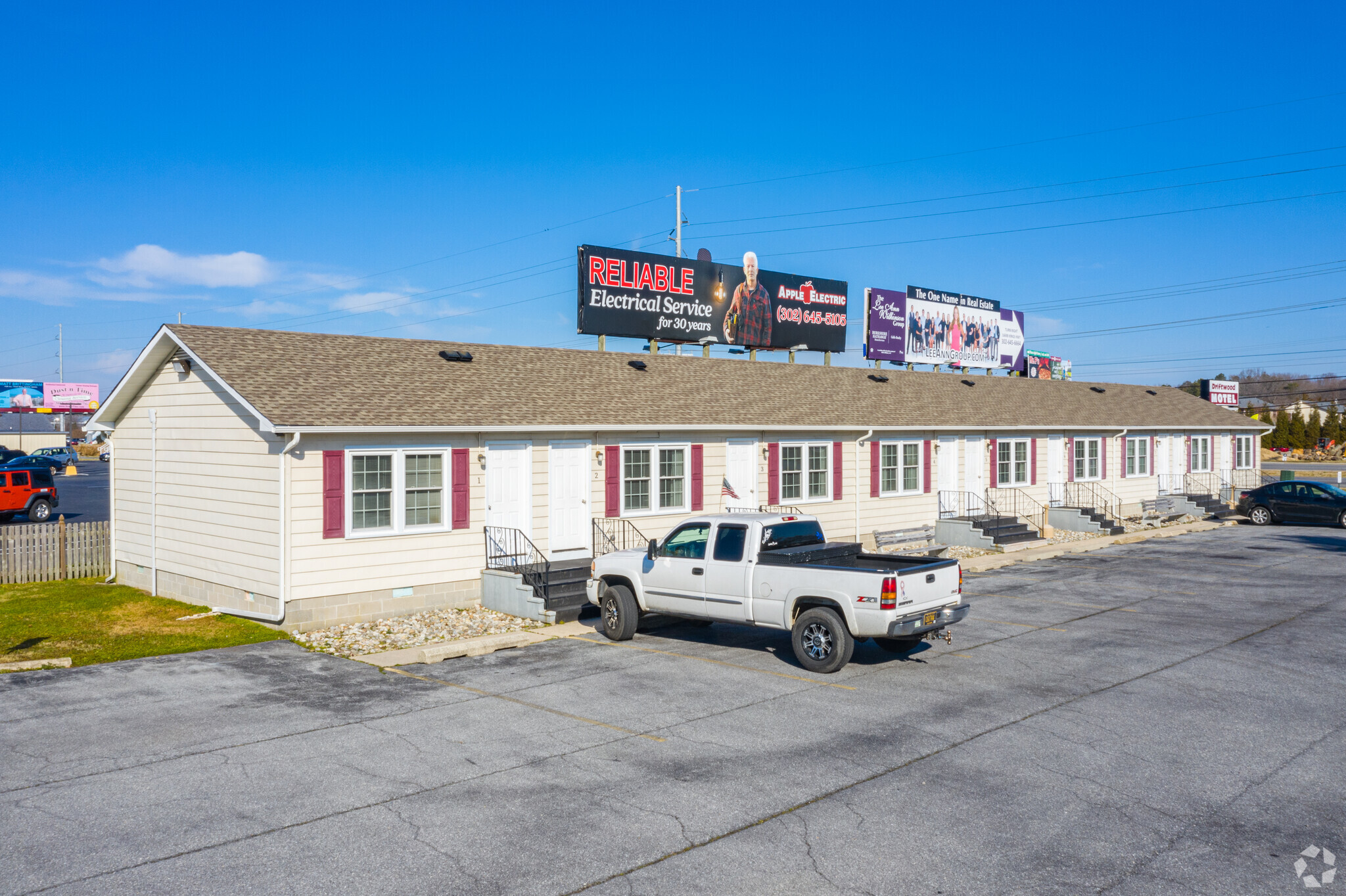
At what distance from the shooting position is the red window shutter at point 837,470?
25250 millimetres

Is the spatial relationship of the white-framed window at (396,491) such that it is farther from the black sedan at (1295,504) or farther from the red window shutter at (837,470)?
the black sedan at (1295,504)

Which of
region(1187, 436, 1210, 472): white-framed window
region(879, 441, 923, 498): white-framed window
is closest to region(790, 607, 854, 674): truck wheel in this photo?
region(879, 441, 923, 498): white-framed window

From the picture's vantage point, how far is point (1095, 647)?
1419cm

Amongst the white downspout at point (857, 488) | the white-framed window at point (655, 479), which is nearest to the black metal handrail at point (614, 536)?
the white-framed window at point (655, 479)

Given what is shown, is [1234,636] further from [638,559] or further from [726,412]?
[726,412]


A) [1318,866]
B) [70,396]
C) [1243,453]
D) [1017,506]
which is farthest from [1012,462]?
[70,396]

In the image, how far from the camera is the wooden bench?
26.3m

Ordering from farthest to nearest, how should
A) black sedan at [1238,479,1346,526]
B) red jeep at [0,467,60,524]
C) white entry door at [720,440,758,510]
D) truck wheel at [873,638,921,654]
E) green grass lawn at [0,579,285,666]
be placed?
red jeep at [0,467,60,524], black sedan at [1238,479,1346,526], white entry door at [720,440,758,510], green grass lawn at [0,579,285,666], truck wheel at [873,638,921,654]

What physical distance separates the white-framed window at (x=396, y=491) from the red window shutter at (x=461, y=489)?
136 mm

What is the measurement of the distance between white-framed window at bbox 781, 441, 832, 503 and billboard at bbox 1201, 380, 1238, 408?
40723 millimetres

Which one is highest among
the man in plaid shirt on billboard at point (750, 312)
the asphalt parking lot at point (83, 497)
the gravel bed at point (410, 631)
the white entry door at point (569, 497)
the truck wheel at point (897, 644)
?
the man in plaid shirt on billboard at point (750, 312)

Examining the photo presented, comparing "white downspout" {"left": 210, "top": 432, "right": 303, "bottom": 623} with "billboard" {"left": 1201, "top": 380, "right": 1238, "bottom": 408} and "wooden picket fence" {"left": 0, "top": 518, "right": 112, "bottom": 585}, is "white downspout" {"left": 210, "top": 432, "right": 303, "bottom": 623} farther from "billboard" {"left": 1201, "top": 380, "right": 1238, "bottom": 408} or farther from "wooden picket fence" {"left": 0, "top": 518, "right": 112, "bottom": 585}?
"billboard" {"left": 1201, "top": 380, "right": 1238, "bottom": 408}

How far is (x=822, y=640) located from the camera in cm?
1268

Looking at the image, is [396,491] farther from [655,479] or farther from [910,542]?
[910,542]
